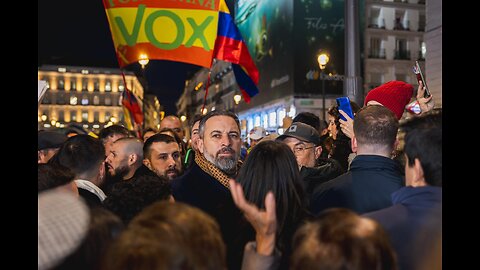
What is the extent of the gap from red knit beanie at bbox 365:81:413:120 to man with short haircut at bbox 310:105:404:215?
4.71 ft

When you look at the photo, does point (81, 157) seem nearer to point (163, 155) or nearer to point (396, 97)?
point (163, 155)

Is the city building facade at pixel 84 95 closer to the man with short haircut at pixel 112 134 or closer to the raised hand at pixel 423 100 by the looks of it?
the man with short haircut at pixel 112 134

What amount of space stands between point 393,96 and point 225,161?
191 cm

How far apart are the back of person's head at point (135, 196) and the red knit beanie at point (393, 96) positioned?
273 centimetres

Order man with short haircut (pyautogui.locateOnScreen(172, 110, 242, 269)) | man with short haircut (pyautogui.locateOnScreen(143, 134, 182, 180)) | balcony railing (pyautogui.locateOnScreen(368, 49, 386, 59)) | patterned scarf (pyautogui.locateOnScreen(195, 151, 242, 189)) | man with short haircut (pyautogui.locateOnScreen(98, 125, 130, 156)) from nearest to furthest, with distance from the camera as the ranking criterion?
man with short haircut (pyautogui.locateOnScreen(172, 110, 242, 269)) < patterned scarf (pyautogui.locateOnScreen(195, 151, 242, 189)) < man with short haircut (pyautogui.locateOnScreen(143, 134, 182, 180)) < man with short haircut (pyautogui.locateOnScreen(98, 125, 130, 156)) < balcony railing (pyautogui.locateOnScreen(368, 49, 386, 59))

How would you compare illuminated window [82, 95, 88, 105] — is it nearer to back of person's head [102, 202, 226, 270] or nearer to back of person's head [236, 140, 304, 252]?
back of person's head [236, 140, 304, 252]

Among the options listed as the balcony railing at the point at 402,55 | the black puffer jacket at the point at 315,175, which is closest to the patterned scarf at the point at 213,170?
the black puffer jacket at the point at 315,175

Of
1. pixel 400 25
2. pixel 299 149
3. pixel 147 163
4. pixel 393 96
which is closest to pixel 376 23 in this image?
pixel 400 25

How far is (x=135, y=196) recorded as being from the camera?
2928 mm

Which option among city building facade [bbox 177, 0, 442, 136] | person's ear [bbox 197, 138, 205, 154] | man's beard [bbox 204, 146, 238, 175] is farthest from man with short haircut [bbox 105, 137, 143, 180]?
city building facade [bbox 177, 0, 442, 136]

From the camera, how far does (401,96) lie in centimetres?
492

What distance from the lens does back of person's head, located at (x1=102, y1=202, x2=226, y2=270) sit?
1.64m

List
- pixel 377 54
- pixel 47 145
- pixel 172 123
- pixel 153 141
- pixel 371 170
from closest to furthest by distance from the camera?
pixel 371 170, pixel 47 145, pixel 153 141, pixel 172 123, pixel 377 54

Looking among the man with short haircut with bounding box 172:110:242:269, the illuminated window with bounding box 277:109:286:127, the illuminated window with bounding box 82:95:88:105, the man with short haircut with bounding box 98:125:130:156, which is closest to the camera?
the man with short haircut with bounding box 172:110:242:269
